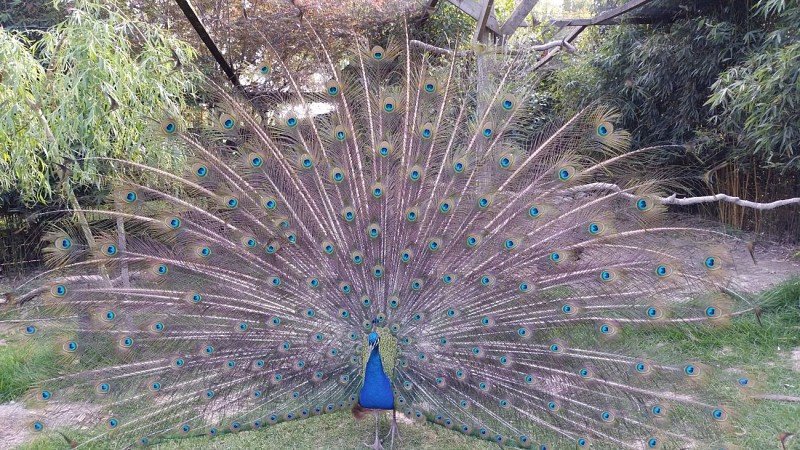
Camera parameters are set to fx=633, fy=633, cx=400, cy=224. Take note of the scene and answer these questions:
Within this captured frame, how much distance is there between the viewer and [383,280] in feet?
12.0

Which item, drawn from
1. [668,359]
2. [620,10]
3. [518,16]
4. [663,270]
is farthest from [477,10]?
[668,359]

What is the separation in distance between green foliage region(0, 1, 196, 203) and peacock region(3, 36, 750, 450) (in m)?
0.83

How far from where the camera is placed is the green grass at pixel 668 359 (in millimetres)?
3686

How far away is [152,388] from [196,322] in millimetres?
410

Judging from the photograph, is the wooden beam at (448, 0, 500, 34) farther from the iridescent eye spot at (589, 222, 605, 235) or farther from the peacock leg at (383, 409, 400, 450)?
the peacock leg at (383, 409, 400, 450)

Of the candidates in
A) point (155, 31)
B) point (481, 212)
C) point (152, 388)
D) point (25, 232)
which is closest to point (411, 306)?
point (481, 212)

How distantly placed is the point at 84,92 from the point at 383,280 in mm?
2405

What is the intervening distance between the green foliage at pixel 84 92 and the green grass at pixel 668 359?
1449 mm

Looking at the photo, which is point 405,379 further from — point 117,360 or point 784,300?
point 784,300

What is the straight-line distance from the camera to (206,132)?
376 centimetres

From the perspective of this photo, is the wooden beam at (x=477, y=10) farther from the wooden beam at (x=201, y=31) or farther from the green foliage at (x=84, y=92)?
the green foliage at (x=84, y=92)

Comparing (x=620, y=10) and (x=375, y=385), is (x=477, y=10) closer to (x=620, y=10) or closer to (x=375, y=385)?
(x=620, y=10)

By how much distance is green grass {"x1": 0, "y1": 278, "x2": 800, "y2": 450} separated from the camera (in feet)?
12.1

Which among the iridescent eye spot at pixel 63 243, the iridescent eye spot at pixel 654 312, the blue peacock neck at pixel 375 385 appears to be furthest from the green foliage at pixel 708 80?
the iridescent eye spot at pixel 63 243
